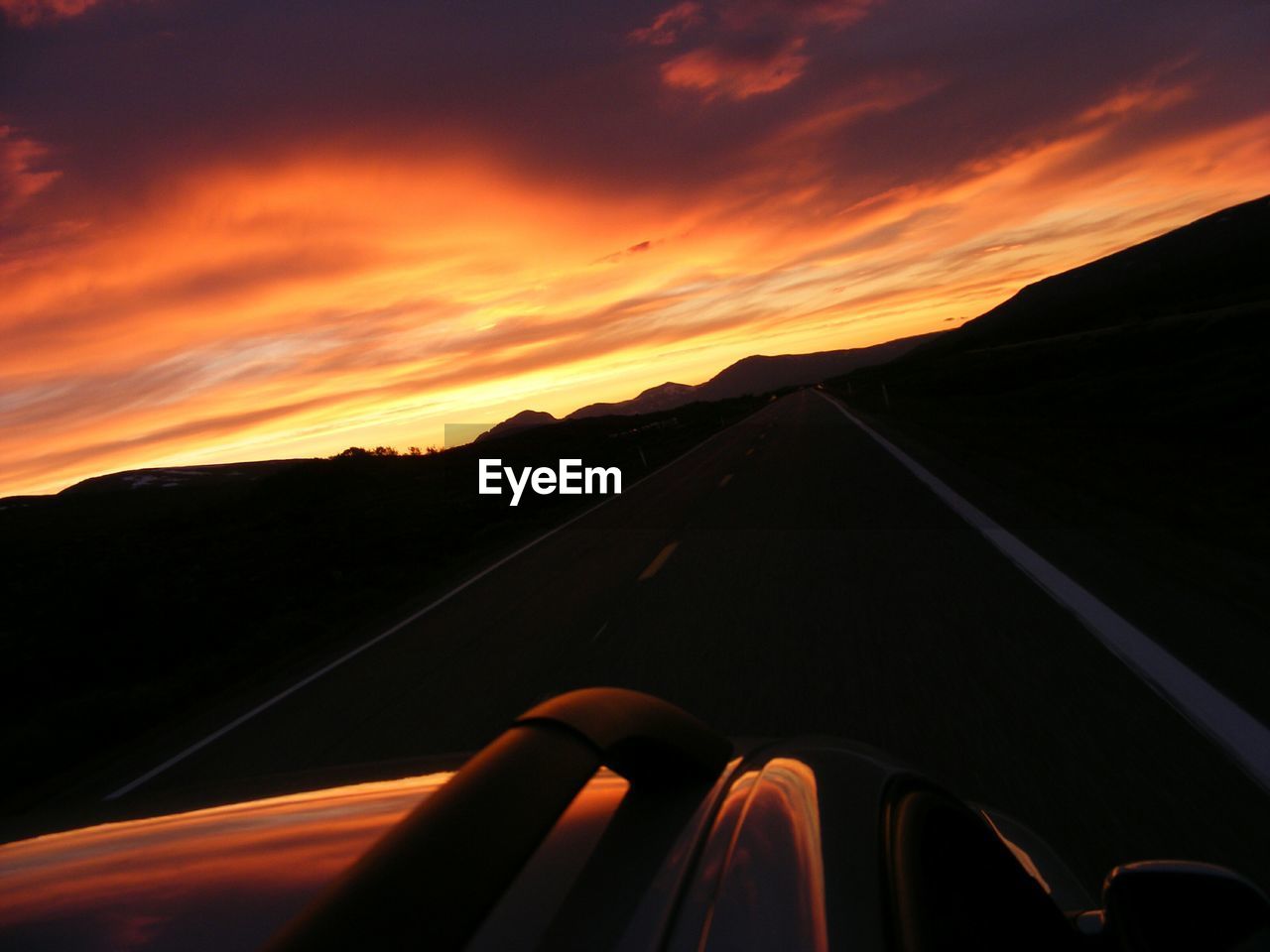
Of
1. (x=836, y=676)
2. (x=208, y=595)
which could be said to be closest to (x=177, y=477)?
(x=208, y=595)

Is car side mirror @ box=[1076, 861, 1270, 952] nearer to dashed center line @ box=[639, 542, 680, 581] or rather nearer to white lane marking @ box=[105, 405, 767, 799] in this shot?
white lane marking @ box=[105, 405, 767, 799]

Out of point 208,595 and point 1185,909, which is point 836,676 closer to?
point 1185,909

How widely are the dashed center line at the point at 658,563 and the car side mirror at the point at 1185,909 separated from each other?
8458 mm

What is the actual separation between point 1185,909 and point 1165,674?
3733mm

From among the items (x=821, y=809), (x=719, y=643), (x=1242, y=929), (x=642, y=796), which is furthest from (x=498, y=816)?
(x=719, y=643)

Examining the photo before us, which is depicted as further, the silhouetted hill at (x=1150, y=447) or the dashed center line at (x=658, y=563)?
the dashed center line at (x=658, y=563)

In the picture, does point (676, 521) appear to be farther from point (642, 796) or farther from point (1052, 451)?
point (642, 796)

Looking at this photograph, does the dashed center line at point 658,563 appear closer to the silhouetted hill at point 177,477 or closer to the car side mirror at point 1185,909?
the car side mirror at point 1185,909

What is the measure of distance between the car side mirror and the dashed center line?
8.46 m

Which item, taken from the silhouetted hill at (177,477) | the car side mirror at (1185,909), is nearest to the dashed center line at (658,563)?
the car side mirror at (1185,909)

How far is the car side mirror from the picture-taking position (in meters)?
1.74

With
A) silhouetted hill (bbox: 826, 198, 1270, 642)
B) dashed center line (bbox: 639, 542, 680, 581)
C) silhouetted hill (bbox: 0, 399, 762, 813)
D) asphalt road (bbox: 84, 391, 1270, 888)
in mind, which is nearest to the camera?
asphalt road (bbox: 84, 391, 1270, 888)

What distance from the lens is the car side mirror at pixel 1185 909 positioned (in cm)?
174

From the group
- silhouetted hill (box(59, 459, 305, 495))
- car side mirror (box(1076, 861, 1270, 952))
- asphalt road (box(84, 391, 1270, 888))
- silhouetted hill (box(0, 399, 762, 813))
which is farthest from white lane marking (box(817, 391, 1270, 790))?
silhouetted hill (box(59, 459, 305, 495))
